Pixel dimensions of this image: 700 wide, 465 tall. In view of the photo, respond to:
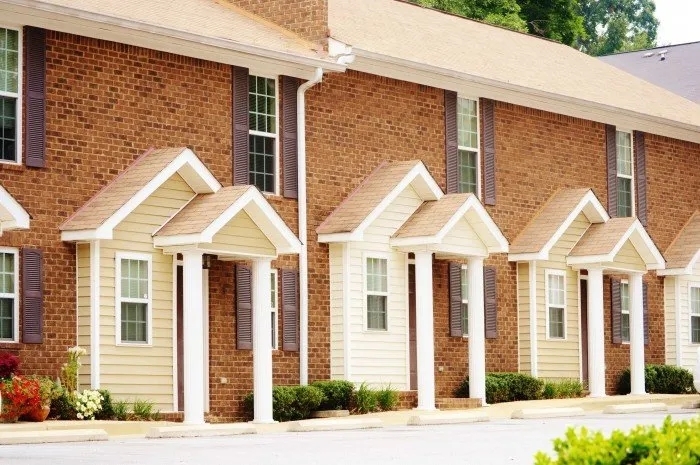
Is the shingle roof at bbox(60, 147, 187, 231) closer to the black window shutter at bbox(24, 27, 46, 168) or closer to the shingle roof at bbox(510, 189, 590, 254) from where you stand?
the black window shutter at bbox(24, 27, 46, 168)

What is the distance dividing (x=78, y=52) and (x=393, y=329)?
8738 millimetres

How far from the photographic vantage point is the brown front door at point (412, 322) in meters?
30.0

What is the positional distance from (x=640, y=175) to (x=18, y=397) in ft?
66.4

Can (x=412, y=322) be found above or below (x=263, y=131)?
below

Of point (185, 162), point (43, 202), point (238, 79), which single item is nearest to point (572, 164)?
point (238, 79)

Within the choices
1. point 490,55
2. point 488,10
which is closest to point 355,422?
point 490,55

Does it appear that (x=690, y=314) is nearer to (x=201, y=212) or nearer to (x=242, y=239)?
(x=242, y=239)

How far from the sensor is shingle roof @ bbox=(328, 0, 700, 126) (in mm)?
31250

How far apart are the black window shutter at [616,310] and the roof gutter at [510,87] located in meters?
4.07

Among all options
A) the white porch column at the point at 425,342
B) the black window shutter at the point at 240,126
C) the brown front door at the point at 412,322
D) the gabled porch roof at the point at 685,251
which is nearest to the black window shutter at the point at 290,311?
the black window shutter at the point at 240,126

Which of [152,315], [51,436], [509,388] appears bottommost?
[51,436]

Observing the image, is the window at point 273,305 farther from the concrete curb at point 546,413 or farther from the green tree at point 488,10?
the green tree at point 488,10

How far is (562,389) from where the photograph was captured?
1300 inches

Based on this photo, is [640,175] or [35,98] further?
[640,175]
